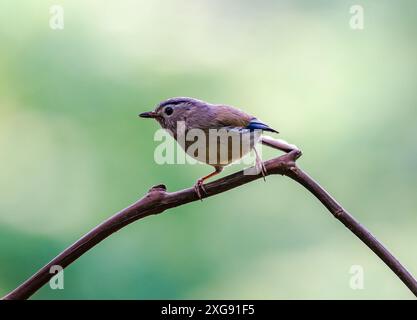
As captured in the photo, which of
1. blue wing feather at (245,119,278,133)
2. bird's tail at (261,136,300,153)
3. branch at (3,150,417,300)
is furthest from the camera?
blue wing feather at (245,119,278,133)

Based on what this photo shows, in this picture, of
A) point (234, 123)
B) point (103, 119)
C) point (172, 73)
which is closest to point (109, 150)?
point (103, 119)

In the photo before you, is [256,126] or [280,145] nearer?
[280,145]

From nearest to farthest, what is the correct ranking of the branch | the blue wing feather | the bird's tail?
the branch, the bird's tail, the blue wing feather

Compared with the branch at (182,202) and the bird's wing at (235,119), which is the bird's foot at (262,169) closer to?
the branch at (182,202)

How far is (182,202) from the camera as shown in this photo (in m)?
1.08

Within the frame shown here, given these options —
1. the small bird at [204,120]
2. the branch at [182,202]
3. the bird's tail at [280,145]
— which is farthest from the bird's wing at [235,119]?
the branch at [182,202]

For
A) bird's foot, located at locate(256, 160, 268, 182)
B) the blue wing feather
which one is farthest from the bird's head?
bird's foot, located at locate(256, 160, 268, 182)

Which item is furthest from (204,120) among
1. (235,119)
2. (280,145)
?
(280,145)

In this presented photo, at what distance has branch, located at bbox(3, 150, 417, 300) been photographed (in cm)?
94

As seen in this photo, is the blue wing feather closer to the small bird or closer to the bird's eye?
the small bird

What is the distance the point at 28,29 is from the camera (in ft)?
10.2

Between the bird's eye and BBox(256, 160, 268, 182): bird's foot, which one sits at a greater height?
the bird's eye

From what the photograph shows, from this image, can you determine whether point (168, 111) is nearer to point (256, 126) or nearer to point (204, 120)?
point (204, 120)
